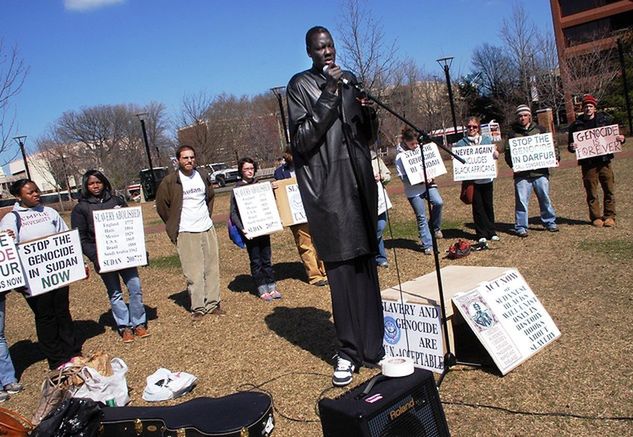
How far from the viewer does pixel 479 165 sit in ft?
30.7

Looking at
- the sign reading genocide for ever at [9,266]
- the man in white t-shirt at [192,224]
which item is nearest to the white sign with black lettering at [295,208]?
the man in white t-shirt at [192,224]

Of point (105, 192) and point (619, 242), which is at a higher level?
point (105, 192)

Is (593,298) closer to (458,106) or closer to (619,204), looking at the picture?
(619,204)

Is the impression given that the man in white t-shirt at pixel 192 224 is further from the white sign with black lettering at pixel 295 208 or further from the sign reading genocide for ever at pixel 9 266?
the sign reading genocide for ever at pixel 9 266

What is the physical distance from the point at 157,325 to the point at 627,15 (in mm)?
50587

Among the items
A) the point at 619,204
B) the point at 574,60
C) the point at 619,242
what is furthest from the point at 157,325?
the point at 574,60

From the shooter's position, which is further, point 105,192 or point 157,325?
point 157,325

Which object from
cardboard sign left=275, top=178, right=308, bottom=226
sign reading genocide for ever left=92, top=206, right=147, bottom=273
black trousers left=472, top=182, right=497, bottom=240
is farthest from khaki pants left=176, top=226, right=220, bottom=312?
black trousers left=472, top=182, right=497, bottom=240

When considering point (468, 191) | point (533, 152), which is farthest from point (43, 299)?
point (533, 152)

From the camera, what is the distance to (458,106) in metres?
46.9

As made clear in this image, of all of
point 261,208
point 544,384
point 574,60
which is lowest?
point 544,384

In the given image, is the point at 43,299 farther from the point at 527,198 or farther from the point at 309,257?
the point at 527,198

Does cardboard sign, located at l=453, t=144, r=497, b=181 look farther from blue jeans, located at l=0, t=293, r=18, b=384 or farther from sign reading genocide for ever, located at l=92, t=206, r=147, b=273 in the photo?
blue jeans, located at l=0, t=293, r=18, b=384

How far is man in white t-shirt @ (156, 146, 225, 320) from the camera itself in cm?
705
